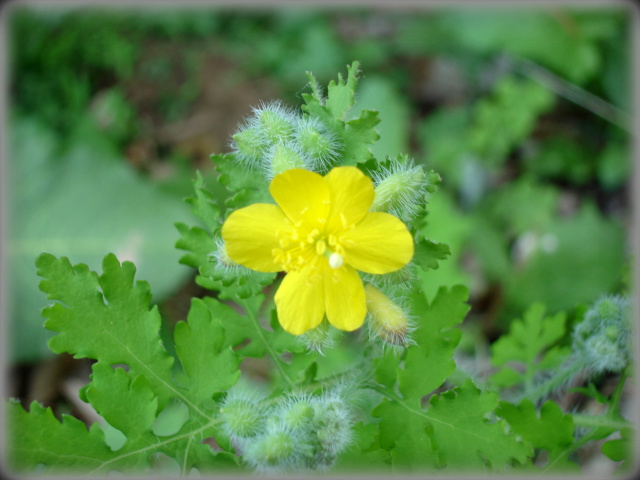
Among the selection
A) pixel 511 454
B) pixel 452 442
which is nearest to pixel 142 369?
pixel 452 442

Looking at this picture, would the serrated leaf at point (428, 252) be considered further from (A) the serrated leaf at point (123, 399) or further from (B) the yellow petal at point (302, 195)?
(A) the serrated leaf at point (123, 399)

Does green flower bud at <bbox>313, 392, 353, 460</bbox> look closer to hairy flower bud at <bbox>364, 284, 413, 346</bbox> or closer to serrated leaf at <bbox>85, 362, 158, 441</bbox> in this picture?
hairy flower bud at <bbox>364, 284, 413, 346</bbox>

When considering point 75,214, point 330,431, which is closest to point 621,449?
point 330,431

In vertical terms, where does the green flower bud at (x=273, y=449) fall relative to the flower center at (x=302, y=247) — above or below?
below

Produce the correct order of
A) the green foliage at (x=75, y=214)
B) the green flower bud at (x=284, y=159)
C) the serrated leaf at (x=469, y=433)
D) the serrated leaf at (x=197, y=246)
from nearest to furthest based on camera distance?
1. the green flower bud at (x=284, y=159)
2. the serrated leaf at (x=469, y=433)
3. the serrated leaf at (x=197, y=246)
4. the green foliage at (x=75, y=214)

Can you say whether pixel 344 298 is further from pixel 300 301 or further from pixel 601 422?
pixel 601 422

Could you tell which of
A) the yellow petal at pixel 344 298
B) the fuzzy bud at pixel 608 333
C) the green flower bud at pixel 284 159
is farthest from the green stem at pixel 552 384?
Result: the green flower bud at pixel 284 159

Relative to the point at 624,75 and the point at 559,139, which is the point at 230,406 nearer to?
the point at 559,139
